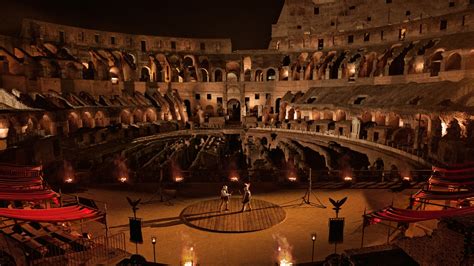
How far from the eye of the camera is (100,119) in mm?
31844

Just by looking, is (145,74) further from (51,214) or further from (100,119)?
(51,214)

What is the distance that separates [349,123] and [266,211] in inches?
794

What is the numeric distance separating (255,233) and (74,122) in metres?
25.6

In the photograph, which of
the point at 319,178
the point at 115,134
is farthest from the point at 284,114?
the point at 319,178

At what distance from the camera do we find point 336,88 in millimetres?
39188

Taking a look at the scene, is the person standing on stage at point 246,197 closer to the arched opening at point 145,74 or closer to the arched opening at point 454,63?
the arched opening at point 454,63

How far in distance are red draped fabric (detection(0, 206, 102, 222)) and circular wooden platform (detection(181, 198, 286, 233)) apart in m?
3.89

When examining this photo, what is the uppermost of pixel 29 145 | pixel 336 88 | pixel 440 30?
pixel 440 30

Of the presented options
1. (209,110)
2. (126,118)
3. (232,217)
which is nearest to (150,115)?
(126,118)

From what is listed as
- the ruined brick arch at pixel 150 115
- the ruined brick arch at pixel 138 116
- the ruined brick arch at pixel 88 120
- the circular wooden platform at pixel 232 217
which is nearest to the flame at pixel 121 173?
the circular wooden platform at pixel 232 217

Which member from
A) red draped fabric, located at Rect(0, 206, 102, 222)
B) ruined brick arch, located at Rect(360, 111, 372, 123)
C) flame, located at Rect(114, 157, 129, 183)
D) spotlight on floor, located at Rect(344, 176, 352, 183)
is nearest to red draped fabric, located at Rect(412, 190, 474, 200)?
spotlight on floor, located at Rect(344, 176, 352, 183)

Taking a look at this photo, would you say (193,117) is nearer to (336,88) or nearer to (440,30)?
(336,88)

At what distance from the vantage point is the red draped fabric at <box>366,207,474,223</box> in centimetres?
750

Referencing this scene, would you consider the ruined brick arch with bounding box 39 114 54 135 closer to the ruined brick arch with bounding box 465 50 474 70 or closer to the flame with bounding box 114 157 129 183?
the flame with bounding box 114 157 129 183
